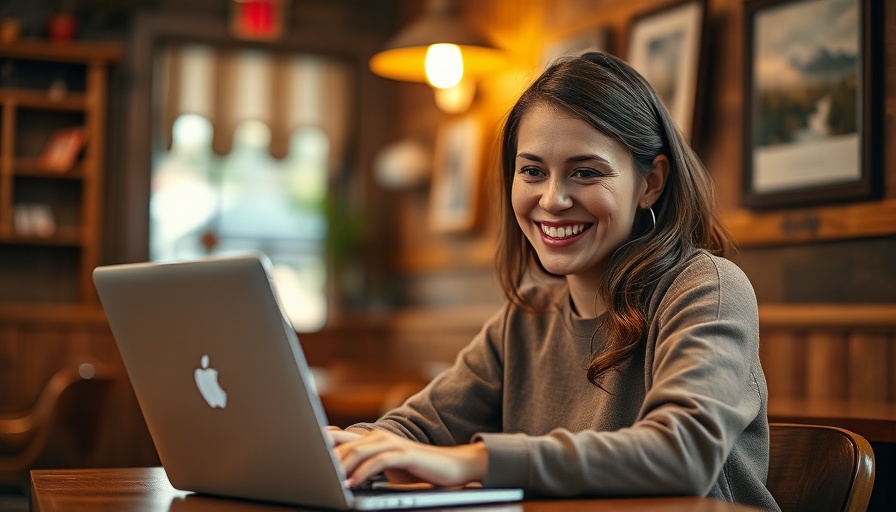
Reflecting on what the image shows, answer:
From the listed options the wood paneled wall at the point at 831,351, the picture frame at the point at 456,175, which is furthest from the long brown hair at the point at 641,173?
the picture frame at the point at 456,175

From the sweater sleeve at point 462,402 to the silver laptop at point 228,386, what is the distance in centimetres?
39

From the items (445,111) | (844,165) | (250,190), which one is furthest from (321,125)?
(844,165)

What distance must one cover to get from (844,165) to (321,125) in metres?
4.00

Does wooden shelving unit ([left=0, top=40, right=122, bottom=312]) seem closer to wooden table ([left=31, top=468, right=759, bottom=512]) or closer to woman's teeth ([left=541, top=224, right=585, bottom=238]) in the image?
wooden table ([left=31, top=468, right=759, bottom=512])

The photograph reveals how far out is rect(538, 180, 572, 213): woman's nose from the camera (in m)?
1.58

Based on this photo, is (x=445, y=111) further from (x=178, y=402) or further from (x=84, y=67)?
Result: (x=178, y=402)

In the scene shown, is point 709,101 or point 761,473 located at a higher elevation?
point 709,101

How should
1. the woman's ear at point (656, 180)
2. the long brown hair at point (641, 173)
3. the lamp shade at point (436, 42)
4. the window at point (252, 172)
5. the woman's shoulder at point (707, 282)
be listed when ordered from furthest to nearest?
the window at point (252, 172) → the lamp shade at point (436, 42) → the woman's ear at point (656, 180) → the long brown hair at point (641, 173) → the woman's shoulder at point (707, 282)

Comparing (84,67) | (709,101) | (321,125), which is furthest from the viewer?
(321,125)

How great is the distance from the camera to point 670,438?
1.23 metres

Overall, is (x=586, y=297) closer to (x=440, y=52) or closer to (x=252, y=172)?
(x=440, y=52)

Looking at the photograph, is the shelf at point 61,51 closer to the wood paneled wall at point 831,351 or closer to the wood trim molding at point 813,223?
the wood trim molding at point 813,223

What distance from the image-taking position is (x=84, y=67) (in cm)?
598

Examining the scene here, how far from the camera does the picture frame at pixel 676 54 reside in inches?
140
